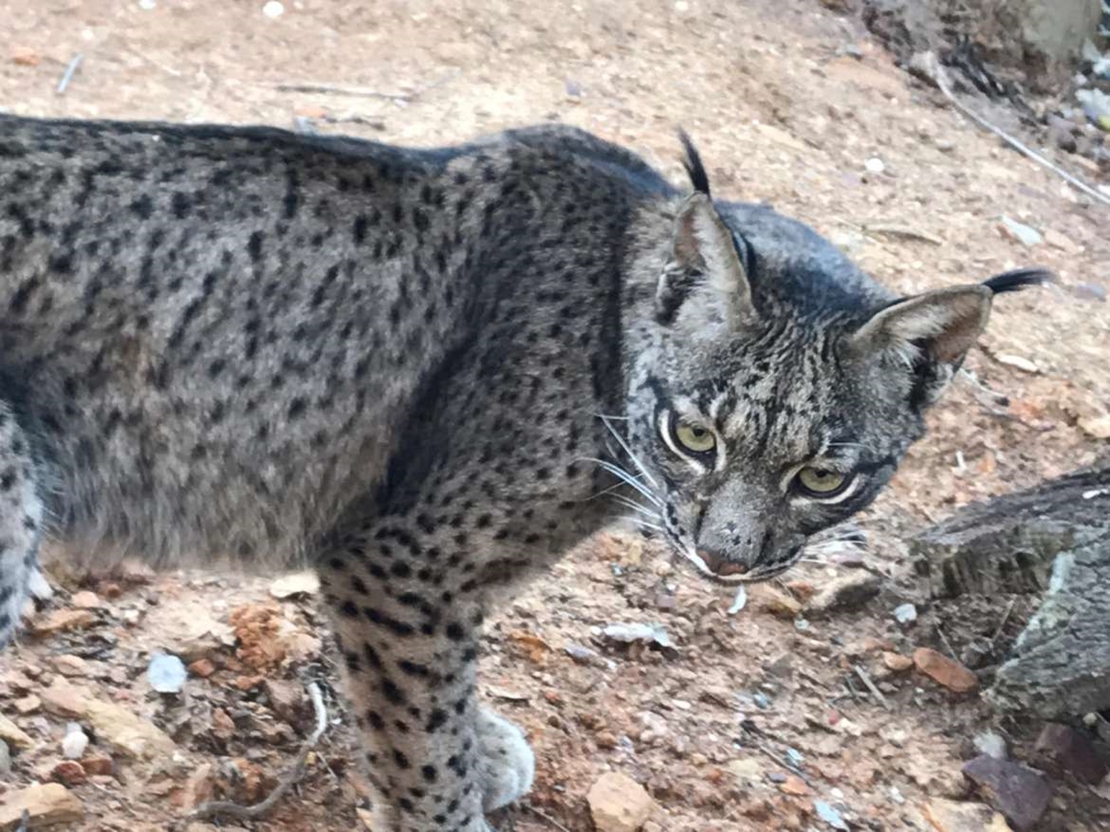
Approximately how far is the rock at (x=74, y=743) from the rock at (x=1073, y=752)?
2766 millimetres

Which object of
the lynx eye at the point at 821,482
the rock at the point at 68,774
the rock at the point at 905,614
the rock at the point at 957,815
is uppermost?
the lynx eye at the point at 821,482

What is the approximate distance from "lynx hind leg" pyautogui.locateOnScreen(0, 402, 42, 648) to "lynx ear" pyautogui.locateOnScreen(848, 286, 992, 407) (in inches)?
72.1

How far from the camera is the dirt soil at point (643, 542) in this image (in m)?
3.89

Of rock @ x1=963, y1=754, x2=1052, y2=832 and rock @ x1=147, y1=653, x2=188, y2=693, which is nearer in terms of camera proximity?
rock @ x1=147, y1=653, x2=188, y2=693

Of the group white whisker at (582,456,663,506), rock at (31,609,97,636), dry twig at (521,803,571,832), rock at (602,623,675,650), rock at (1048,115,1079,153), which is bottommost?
dry twig at (521,803,571,832)

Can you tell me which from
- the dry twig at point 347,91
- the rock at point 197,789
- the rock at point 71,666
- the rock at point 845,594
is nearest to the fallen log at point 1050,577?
the rock at point 845,594

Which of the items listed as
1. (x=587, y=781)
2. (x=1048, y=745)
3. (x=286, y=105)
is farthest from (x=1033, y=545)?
(x=286, y=105)

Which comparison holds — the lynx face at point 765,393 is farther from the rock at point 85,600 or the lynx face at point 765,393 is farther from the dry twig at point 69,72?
the dry twig at point 69,72

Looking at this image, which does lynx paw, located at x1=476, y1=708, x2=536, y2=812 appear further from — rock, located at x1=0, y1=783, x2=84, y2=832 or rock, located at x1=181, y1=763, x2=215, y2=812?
rock, located at x1=0, y1=783, x2=84, y2=832

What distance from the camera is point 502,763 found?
3828mm

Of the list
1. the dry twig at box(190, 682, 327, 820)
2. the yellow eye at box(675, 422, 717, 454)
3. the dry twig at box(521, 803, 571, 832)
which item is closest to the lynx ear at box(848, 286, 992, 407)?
the yellow eye at box(675, 422, 717, 454)

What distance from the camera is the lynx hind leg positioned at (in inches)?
115

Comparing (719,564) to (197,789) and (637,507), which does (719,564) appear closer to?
(637,507)

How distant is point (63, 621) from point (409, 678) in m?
1.20
